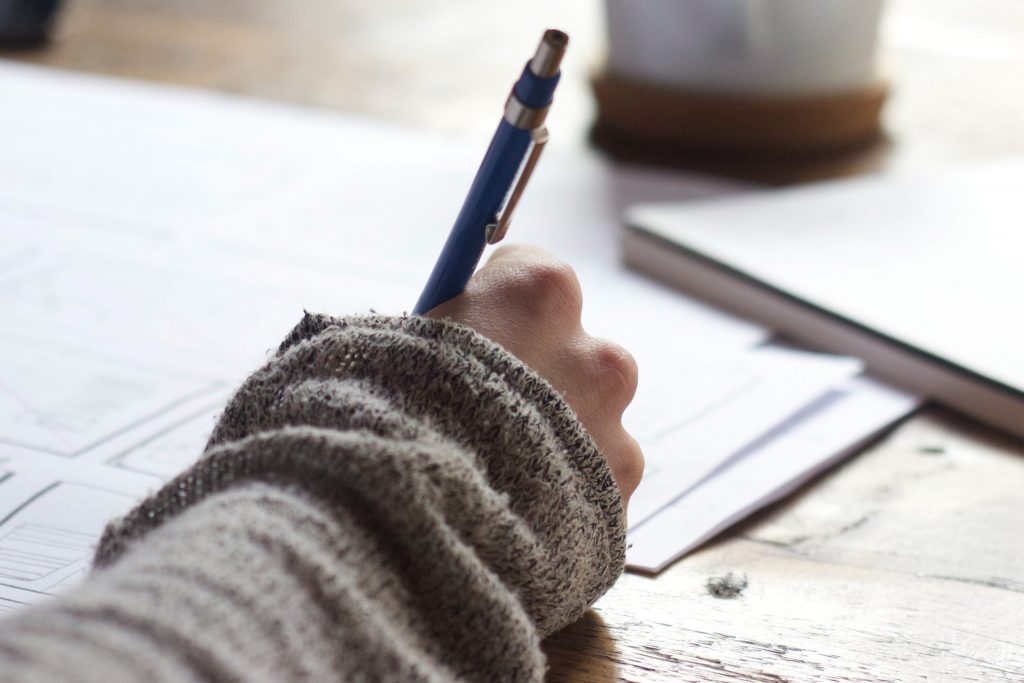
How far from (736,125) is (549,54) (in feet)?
1.82

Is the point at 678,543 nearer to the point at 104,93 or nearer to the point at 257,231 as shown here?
the point at 257,231

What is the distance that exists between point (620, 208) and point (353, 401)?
1.58ft

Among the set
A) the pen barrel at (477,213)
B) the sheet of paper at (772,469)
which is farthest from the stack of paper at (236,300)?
the pen barrel at (477,213)

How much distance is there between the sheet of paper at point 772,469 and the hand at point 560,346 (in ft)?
0.11

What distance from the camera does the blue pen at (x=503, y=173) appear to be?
34 cm

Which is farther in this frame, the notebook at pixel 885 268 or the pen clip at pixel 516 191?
the notebook at pixel 885 268

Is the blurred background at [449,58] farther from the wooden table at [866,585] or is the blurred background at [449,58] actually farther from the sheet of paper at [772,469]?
the sheet of paper at [772,469]

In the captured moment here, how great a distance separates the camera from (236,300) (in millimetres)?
611

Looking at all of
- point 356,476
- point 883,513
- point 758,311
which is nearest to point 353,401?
point 356,476

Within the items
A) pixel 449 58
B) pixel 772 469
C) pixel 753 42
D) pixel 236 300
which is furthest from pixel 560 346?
pixel 449 58

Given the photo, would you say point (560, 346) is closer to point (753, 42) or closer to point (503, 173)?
point (503, 173)

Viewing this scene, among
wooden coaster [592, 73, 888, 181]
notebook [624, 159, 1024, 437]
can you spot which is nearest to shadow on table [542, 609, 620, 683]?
notebook [624, 159, 1024, 437]

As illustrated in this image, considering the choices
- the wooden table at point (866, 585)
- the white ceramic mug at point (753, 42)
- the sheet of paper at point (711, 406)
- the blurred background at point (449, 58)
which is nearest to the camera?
the wooden table at point (866, 585)

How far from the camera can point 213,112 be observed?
0.95m
